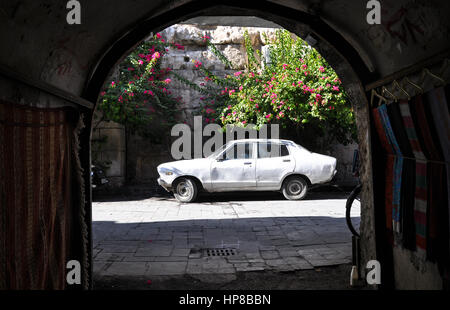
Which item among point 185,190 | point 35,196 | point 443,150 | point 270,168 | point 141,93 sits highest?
point 141,93

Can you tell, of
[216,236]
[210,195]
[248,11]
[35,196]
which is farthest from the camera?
[210,195]

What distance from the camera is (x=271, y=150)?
950 centimetres

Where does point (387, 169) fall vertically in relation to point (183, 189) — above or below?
above

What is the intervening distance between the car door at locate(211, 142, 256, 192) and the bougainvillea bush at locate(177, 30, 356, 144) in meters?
1.47

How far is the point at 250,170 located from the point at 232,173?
1.57 feet

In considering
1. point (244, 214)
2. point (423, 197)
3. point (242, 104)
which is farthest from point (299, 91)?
point (423, 197)

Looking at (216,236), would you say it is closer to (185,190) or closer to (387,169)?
(387,169)

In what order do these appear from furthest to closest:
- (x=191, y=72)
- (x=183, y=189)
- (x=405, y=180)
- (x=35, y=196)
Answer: (x=191, y=72), (x=183, y=189), (x=405, y=180), (x=35, y=196)

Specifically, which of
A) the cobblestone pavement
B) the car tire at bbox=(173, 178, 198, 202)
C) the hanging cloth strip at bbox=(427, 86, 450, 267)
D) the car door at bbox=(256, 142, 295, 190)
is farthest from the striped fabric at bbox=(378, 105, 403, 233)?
the car tire at bbox=(173, 178, 198, 202)

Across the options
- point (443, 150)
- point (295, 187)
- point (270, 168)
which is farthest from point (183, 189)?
point (443, 150)

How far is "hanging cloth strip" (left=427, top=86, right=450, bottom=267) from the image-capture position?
7.07 feet

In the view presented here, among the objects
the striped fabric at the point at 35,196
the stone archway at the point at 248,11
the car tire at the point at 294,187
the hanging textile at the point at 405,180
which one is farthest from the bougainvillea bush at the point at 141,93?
the hanging textile at the point at 405,180

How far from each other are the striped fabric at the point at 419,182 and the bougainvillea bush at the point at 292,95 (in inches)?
270

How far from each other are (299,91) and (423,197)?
25.0 feet
